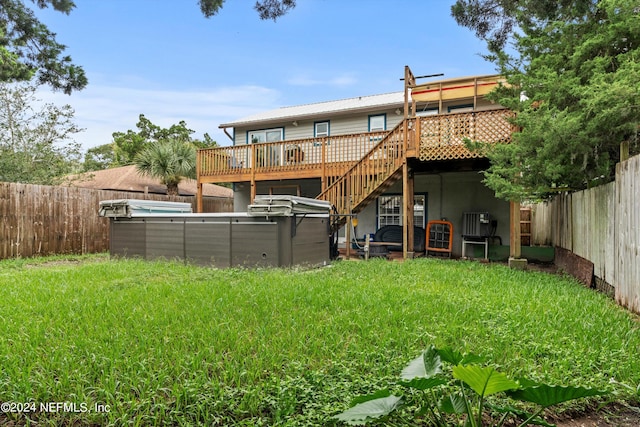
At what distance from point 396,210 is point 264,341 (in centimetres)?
965

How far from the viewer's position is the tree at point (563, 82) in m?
4.82

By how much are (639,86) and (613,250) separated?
6.64ft

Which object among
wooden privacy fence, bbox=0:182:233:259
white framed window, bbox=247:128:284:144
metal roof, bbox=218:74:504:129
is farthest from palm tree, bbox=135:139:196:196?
wooden privacy fence, bbox=0:182:233:259

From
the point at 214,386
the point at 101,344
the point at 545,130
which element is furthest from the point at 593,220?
the point at 101,344

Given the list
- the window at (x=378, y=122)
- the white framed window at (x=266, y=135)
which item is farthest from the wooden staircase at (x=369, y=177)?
the white framed window at (x=266, y=135)

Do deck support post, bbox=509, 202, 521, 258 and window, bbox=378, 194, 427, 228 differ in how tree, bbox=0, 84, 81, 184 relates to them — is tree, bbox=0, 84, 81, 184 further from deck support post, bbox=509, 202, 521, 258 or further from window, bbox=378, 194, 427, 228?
deck support post, bbox=509, 202, 521, 258

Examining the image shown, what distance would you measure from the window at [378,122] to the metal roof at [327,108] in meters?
0.47

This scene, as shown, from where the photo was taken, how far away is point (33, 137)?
43.9 feet

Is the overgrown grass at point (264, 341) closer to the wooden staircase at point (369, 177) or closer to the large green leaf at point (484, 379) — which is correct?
the large green leaf at point (484, 379)

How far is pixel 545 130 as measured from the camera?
5.29 meters

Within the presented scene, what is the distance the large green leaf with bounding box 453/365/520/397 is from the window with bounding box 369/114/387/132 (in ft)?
40.6

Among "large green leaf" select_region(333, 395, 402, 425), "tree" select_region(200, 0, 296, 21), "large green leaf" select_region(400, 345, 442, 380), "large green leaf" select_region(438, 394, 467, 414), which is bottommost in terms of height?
"large green leaf" select_region(438, 394, 467, 414)

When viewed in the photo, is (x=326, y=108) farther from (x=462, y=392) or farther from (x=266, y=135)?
(x=462, y=392)

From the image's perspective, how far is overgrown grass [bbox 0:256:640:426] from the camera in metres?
2.15
